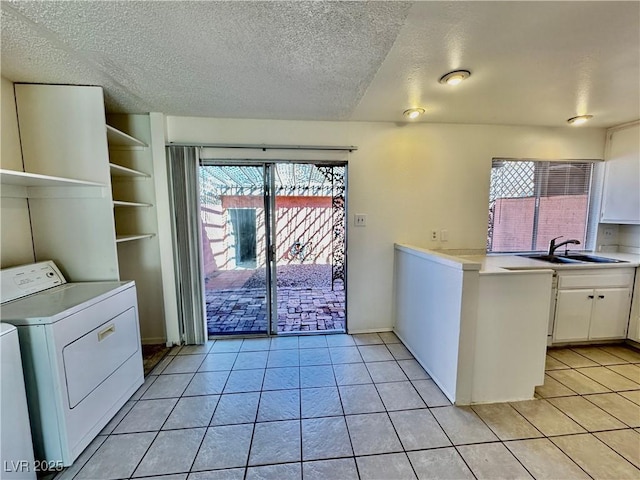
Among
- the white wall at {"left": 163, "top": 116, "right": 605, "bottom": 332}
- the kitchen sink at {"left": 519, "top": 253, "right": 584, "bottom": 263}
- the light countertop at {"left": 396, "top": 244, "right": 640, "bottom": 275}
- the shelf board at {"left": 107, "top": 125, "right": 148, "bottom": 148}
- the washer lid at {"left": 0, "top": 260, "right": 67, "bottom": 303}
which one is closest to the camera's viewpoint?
the washer lid at {"left": 0, "top": 260, "right": 67, "bottom": 303}

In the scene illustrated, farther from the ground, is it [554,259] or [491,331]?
[554,259]

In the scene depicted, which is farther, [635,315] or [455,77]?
[635,315]

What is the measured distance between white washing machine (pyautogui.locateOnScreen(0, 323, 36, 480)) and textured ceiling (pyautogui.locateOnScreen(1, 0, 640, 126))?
157 centimetres

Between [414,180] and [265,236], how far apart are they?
1.75 m

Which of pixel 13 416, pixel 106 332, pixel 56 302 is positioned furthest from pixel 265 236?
pixel 13 416

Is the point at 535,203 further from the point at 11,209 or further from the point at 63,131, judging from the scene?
the point at 11,209

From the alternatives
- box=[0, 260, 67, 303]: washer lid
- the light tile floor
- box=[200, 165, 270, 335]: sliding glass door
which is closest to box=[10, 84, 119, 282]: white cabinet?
box=[0, 260, 67, 303]: washer lid

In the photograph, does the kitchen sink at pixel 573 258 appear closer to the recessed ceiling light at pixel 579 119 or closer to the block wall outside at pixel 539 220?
the block wall outside at pixel 539 220

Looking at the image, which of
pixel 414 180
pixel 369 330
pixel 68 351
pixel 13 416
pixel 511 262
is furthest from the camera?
pixel 369 330

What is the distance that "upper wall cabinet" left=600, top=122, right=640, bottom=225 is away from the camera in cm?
277

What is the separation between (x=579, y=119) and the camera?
105 inches

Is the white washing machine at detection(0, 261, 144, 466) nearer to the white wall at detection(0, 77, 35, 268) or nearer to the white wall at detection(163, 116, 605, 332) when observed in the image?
the white wall at detection(0, 77, 35, 268)

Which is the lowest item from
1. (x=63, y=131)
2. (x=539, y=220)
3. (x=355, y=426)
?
(x=355, y=426)

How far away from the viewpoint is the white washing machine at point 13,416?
117 cm
